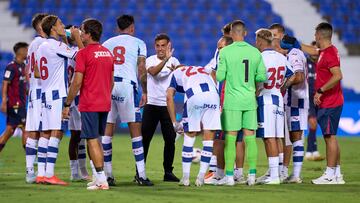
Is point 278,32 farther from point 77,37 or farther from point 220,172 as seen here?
point 77,37

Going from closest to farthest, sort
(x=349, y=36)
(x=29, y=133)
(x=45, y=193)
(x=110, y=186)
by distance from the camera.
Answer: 1. (x=45, y=193)
2. (x=110, y=186)
3. (x=29, y=133)
4. (x=349, y=36)

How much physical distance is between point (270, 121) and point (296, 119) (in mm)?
731

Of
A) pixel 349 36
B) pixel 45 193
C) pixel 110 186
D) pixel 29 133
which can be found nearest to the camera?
pixel 45 193

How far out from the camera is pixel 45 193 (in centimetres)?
1021

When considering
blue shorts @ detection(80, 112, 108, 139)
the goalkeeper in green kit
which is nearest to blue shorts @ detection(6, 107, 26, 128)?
blue shorts @ detection(80, 112, 108, 139)

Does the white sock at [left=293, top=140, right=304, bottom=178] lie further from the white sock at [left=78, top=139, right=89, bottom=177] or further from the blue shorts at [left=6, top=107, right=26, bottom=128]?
the blue shorts at [left=6, top=107, right=26, bottom=128]

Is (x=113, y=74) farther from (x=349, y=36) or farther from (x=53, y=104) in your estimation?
(x=349, y=36)

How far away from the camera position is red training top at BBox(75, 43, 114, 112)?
10.5 meters

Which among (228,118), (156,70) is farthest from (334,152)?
(156,70)

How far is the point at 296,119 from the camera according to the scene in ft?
39.9

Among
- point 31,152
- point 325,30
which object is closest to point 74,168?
point 31,152

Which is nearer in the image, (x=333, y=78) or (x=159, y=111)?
(x=333, y=78)

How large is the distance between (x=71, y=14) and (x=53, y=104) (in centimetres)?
1691

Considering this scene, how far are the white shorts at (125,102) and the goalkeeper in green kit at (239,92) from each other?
1.18m
